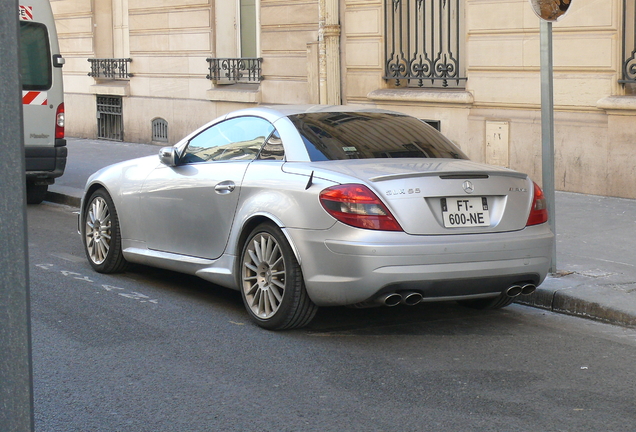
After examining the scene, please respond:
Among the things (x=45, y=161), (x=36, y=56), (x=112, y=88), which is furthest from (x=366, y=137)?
(x=112, y=88)

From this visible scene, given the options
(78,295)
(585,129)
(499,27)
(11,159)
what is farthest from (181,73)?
(11,159)

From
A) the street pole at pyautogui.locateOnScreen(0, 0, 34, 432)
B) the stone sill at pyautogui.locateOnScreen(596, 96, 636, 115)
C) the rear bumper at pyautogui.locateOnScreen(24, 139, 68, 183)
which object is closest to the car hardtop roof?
the street pole at pyautogui.locateOnScreen(0, 0, 34, 432)

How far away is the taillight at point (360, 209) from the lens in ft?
17.6

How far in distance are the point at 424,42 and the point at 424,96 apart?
0.93 meters

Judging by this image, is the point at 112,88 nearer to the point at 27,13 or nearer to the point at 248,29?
the point at 248,29

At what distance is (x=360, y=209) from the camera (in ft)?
17.7

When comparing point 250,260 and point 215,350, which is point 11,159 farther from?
point 250,260

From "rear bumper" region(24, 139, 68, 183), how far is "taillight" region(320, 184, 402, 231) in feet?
23.0

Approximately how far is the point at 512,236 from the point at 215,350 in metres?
1.84

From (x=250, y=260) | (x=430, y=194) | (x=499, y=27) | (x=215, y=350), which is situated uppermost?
(x=499, y=27)

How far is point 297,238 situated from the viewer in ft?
18.4

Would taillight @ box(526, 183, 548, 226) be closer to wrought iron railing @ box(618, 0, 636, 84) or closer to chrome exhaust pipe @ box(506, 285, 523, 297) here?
chrome exhaust pipe @ box(506, 285, 523, 297)

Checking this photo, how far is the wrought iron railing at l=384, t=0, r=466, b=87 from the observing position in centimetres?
1363

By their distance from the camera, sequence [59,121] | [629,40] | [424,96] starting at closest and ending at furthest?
[629,40] → [59,121] → [424,96]
